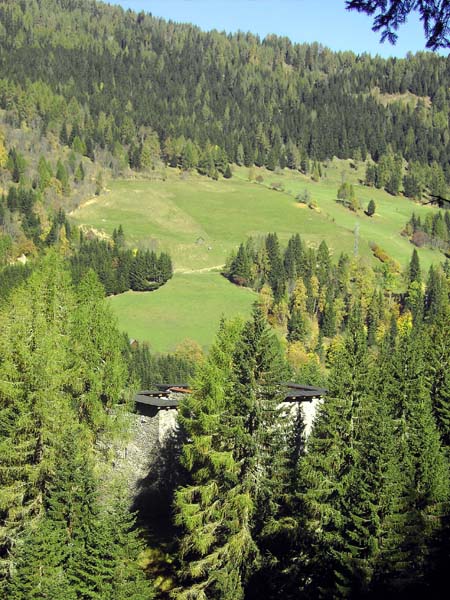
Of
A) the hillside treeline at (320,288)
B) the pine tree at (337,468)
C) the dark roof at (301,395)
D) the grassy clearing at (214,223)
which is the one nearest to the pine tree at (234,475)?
the pine tree at (337,468)

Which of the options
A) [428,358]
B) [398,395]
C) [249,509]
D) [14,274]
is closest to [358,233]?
[14,274]

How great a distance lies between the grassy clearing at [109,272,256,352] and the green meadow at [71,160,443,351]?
17 centimetres

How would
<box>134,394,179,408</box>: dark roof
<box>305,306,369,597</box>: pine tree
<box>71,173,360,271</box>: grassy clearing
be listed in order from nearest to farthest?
1. <box>305,306,369,597</box>: pine tree
2. <box>134,394,179,408</box>: dark roof
3. <box>71,173,360,271</box>: grassy clearing

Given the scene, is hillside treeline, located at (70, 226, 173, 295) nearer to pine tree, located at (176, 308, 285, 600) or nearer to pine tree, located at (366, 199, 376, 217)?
pine tree, located at (366, 199, 376, 217)

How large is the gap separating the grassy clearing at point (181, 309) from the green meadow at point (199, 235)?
171 mm

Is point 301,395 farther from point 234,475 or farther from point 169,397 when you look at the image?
point 234,475

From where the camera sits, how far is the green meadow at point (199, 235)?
391ft

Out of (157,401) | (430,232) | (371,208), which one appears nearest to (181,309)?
(157,401)

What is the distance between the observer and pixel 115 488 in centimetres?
3856

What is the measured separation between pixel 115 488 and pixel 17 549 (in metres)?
8.39

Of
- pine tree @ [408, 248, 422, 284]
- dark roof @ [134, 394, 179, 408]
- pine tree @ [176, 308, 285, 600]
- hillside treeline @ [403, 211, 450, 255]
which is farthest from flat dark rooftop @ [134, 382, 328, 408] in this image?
hillside treeline @ [403, 211, 450, 255]

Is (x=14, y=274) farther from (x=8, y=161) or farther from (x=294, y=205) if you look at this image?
(x=294, y=205)

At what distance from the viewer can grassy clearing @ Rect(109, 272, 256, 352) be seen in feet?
369

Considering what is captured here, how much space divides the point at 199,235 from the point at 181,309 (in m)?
47.2
